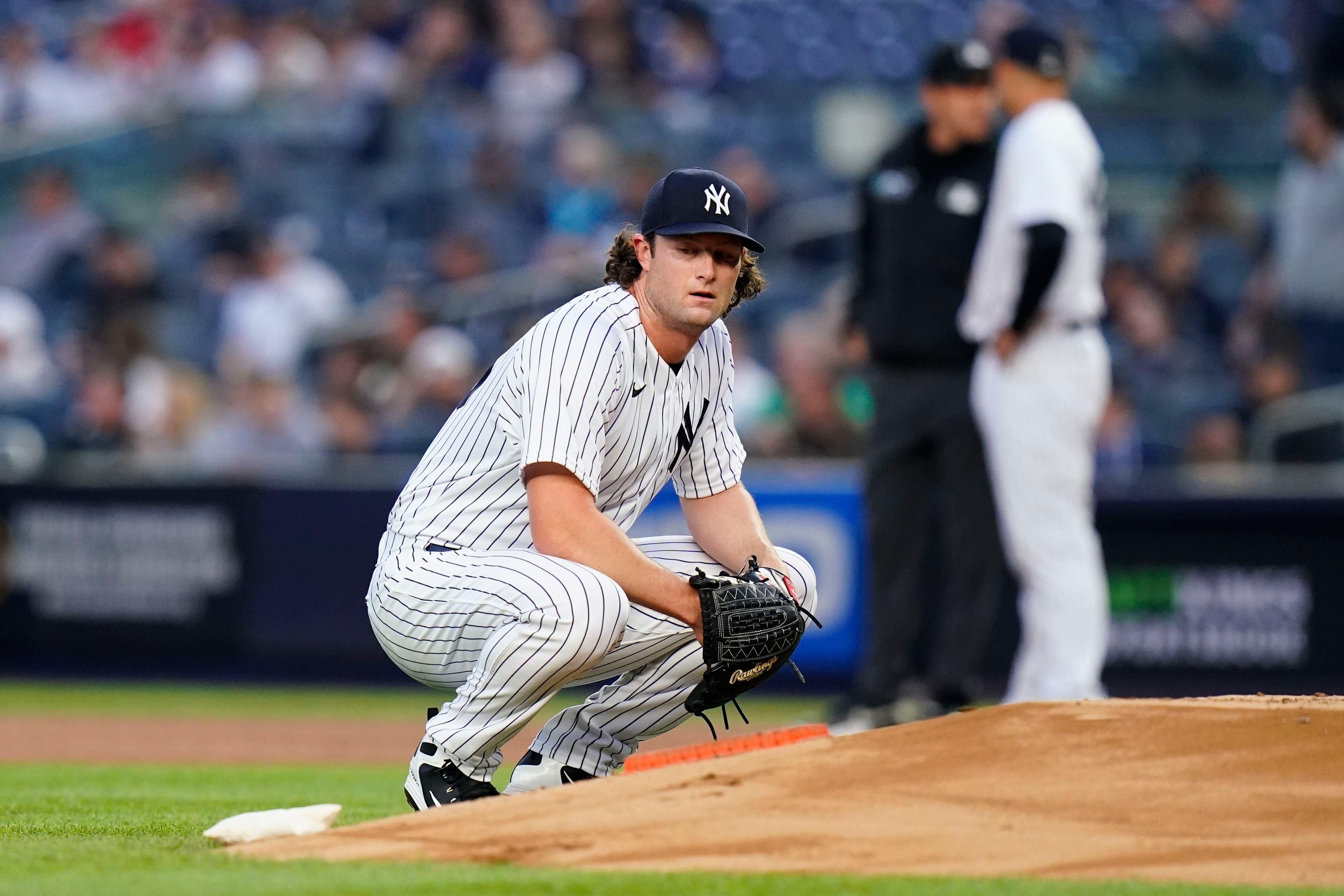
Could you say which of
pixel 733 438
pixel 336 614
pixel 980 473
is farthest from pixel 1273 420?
pixel 733 438

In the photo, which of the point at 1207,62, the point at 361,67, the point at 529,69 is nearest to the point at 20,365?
the point at 361,67

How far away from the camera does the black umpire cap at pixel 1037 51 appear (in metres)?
6.95

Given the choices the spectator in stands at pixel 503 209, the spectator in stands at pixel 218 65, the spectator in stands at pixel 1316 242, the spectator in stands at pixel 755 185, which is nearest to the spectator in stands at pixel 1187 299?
the spectator in stands at pixel 1316 242

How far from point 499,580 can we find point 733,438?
0.81 metres

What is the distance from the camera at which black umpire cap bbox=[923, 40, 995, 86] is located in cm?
712

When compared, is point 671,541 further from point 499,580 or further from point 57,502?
point 57,502

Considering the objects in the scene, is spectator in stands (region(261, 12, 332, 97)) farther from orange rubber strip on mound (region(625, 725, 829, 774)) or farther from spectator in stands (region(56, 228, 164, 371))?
orange rubber strip on mound (region(625, 725, 829, 774))

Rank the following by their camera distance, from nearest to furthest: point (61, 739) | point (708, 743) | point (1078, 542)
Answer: point (708, 743)
point (1078, 542)
point (61, 739)

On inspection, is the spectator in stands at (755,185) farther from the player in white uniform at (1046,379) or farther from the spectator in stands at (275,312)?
the player in white uniform at (1046,379)

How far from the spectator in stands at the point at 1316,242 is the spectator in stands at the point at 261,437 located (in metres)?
5.95

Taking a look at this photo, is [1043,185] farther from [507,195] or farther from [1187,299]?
[507,195]

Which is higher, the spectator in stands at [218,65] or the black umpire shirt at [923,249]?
the spectator in stands at [218,65]

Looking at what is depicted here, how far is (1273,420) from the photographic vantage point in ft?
32.9

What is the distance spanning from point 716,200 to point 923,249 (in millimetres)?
3226
